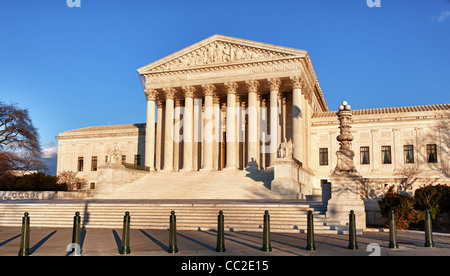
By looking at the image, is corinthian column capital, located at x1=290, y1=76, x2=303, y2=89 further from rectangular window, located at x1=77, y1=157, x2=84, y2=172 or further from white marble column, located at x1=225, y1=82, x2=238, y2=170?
rectangular window, located at x1=77, y1=157, x2=84, y2=172

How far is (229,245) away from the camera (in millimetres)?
→ 13656

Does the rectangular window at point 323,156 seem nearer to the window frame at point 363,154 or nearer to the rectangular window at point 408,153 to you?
the window frame at point 363,154

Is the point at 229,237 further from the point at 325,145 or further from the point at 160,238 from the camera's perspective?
the point at 325,145

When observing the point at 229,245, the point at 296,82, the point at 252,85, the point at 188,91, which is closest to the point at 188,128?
the point at 188,91

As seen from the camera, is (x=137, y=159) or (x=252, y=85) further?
(x=137, y=159)

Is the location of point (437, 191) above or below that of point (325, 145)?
below

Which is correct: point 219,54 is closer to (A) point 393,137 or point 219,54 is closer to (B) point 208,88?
(B) point 208,88

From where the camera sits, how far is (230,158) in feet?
152

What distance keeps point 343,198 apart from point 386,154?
118ft

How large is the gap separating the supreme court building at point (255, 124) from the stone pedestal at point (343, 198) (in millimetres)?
21264

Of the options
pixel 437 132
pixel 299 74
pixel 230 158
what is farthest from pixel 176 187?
pixel 437 132

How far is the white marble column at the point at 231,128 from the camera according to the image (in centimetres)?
4572

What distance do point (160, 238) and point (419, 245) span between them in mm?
8935
